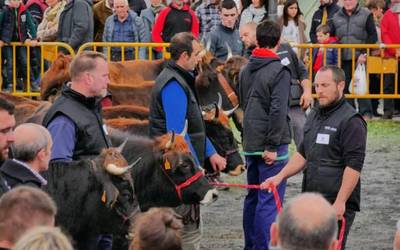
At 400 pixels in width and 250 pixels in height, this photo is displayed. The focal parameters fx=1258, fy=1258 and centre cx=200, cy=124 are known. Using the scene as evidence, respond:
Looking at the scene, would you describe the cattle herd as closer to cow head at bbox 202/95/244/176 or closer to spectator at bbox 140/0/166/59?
cow head at bbox 202/95/244/176

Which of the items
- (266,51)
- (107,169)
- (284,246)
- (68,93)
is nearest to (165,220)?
(284,246)

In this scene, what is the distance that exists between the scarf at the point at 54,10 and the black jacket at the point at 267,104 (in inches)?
369

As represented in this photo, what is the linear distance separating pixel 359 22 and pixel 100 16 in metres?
4.41

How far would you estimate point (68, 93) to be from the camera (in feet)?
31.4

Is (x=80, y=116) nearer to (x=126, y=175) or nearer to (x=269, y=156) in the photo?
(x=126, y=175)

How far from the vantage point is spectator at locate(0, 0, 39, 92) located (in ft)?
65.6

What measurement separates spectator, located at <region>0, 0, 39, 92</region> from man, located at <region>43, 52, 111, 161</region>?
10137mm

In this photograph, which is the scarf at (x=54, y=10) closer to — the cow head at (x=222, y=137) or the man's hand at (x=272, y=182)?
the cow head at (x=222, y=137)

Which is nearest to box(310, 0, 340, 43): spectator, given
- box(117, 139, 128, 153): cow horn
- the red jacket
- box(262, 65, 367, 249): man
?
the red jacket

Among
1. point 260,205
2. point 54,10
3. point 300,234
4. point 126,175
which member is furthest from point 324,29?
point 300,234

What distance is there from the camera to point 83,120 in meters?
9.42

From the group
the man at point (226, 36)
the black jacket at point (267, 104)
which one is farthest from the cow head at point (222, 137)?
the man at point (226, 36)

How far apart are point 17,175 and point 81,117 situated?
179 centimetres

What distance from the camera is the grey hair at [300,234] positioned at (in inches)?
222
